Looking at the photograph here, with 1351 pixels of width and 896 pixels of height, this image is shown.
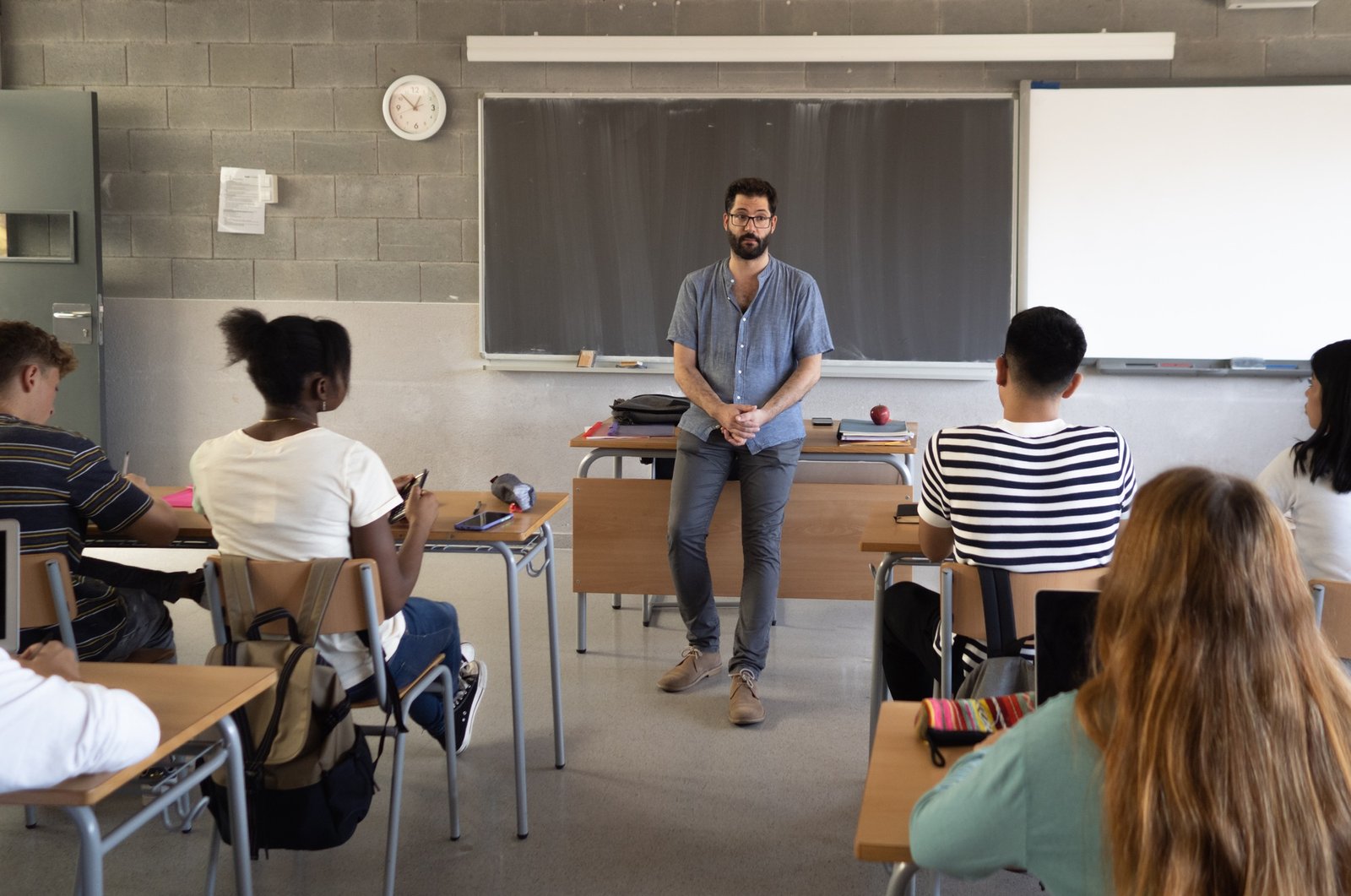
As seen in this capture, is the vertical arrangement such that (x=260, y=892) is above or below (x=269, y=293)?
below

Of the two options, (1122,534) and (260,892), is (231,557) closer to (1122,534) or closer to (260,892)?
(260,892)

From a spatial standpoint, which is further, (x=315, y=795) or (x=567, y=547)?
(x=567, y=547)

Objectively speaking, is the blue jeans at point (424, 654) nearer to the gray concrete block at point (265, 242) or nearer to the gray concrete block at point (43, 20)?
the gray concrete block at point (265, 242)

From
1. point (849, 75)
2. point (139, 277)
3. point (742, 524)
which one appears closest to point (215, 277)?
point (139, 277)

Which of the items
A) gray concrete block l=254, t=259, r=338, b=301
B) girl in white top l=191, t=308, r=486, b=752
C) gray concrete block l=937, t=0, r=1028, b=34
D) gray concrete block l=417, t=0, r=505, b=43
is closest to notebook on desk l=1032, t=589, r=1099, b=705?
girl in white top l=191, t=308, r=486, b=752

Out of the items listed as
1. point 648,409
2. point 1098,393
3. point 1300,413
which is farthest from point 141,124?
point 1300,413

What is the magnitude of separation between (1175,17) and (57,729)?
16.6 feet

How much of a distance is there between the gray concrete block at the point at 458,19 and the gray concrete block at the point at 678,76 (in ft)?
1.18

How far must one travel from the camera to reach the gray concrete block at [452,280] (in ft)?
17.6

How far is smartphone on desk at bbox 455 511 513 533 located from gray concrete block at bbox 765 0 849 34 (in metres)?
3.19

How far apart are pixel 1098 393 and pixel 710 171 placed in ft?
6.54

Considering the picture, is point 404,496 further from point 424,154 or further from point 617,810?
point 424,154

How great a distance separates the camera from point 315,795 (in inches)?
78.6

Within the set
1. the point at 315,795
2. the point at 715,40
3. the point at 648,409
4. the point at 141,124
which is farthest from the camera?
the point at 141,124
